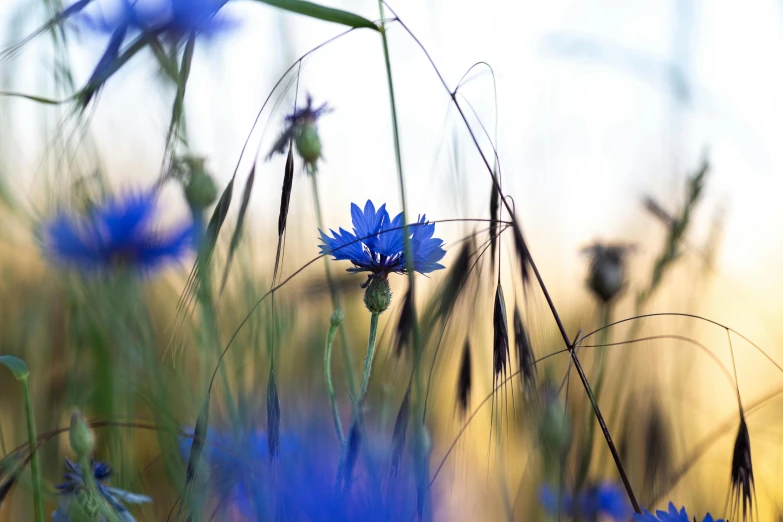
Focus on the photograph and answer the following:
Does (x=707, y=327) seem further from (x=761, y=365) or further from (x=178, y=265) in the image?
(x=178, y=265)

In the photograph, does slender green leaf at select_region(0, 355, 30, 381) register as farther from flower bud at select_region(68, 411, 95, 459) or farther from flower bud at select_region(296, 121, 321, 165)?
flower bud at select_region(296, 121, 321, 165)

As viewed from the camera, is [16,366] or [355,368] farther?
[355,368]

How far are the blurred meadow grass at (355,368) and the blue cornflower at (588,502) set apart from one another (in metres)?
0.01

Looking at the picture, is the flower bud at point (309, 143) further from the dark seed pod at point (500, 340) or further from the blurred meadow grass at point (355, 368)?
the dark seed pod at point (500, 340)

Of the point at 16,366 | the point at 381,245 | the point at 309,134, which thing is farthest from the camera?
the point at 309,134

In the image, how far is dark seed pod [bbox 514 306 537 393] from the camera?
1.07ft

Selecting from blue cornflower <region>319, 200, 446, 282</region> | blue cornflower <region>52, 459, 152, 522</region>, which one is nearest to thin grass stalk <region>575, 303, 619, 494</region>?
blue cornflower <region>319, 200, 446, 282</region>

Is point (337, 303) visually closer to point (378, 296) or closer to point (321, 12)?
point (378, 296)

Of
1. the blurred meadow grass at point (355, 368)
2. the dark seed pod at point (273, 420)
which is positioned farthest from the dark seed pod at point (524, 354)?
the dark seed pod at point (273, 420)

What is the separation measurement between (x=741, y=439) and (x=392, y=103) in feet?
0.72

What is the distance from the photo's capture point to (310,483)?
0.30 meters

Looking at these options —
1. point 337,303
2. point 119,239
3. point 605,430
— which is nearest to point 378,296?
point 337,303

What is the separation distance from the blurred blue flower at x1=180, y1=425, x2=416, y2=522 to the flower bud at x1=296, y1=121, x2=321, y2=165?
0.20 metres

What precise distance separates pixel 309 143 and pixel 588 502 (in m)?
0.30
